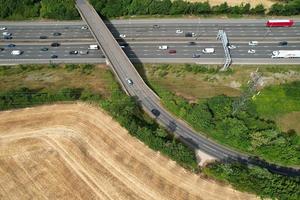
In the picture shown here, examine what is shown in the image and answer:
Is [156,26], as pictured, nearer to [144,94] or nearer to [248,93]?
[144,94]

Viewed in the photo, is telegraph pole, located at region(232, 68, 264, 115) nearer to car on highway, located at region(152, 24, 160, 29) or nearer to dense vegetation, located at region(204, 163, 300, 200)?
dense vegetation, located at region(204, 163, 300, 200)

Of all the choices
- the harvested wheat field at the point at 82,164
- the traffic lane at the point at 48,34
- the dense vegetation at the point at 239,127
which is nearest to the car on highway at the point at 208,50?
the dense vegetation at the point at 239,127

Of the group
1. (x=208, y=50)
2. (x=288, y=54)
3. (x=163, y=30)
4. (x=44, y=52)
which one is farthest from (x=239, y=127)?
(x=44, y=52)

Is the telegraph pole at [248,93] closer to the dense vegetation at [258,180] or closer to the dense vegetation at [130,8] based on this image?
the dense vegetation at [258,180]

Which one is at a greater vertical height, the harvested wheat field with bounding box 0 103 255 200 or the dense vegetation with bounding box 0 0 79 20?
the dense vegetation with bounding box 0 0 79 20

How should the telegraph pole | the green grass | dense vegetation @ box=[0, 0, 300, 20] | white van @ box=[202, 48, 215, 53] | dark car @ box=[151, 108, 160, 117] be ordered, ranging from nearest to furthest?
the telegraph pole, dark car @ box=[151, 108, 160, 117], the green grass, white van @ box=[202, 48, 215, 53], dense vegetation @ box=[0, 0, 300, 20]

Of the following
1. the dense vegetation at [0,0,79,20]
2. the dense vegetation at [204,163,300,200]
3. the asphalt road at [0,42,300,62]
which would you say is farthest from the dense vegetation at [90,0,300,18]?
the dense vegetation at [204,163,300,200]
